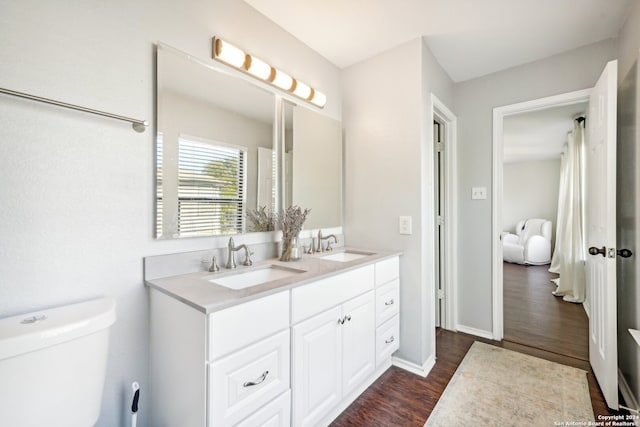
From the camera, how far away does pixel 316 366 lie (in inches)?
53.8

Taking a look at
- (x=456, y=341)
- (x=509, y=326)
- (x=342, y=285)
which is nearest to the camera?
(x=342, y=285)

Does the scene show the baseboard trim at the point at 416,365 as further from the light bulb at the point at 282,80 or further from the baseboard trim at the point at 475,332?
the light bulb at the point at 282,80

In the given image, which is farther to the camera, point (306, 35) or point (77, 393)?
point (306, 35)

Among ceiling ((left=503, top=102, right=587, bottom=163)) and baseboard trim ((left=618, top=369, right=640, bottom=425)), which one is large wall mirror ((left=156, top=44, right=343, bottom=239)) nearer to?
baseboard trim ((left=618, top=369, right=640, bottom=425))

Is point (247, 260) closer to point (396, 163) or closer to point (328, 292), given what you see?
point (328, 292)

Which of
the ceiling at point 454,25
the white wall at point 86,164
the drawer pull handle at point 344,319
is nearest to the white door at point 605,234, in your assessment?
the ceiling at point 454,25

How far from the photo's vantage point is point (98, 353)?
0.98 metres

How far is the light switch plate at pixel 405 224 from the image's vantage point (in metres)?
2.03

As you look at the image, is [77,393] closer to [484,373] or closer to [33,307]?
[33,307]

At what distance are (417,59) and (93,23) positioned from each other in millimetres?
1858

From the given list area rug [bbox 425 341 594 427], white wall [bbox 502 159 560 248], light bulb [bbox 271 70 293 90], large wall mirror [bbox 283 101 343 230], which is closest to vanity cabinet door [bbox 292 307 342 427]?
area rug [bbox 425 341 594 427]

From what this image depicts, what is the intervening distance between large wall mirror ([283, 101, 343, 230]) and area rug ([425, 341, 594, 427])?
140 centimetres

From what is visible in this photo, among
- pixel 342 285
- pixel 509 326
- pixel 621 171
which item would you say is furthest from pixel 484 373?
pixel 621 171

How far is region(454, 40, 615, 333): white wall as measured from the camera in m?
2.32
